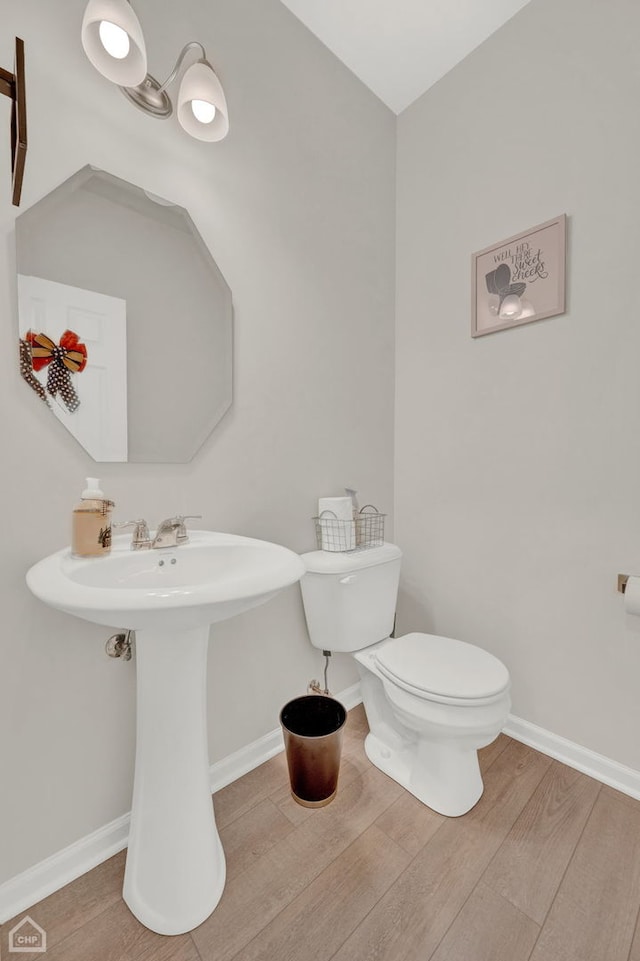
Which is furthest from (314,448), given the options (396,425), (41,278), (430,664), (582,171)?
(582,171)

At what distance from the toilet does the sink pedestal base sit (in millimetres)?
512

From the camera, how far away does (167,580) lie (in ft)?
3.35

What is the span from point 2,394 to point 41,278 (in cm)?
29

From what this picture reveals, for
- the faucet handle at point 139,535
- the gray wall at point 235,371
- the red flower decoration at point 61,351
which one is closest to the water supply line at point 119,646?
the gray wall at point 235,371

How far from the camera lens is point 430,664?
4.23 ft

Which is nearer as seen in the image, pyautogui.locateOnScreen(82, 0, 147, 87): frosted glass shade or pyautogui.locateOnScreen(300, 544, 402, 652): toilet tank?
pyautogui.locateOnScreen(82, 0, 147, 87): frosted glass shade

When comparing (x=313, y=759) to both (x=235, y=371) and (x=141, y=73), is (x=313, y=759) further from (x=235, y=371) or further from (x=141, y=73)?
(x=141, y=73)

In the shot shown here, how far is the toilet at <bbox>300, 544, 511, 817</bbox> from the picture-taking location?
3.77 feet

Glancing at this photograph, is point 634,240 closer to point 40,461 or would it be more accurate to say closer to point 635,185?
point 635,185

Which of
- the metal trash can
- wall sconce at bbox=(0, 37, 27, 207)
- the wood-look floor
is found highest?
wall sconce at bbox=(0, 37, 27, 207)

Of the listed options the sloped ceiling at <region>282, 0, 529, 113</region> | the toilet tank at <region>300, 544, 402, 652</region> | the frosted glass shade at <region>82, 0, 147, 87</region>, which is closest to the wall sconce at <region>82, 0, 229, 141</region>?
the frosted glass shade at <region>82, 0, 147, 87</region>

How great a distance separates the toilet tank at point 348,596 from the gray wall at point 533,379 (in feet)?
1.25

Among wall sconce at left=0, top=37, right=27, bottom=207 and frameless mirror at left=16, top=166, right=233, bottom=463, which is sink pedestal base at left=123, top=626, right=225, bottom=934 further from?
wall sconce at left=0, top=37, right=27, bottom=207

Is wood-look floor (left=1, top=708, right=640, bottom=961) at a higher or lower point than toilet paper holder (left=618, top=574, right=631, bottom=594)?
lower
